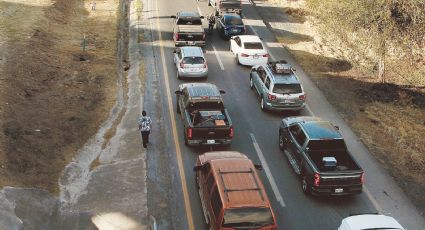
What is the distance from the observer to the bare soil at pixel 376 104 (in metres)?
19.8

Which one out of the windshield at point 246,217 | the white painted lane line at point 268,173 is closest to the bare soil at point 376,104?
the white painted lane line at point 268,173

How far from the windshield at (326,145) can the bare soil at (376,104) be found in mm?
2804

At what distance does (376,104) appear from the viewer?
2602 cm

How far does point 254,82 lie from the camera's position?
26.0m

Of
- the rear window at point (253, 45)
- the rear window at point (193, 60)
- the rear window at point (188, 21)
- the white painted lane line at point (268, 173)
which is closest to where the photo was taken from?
the white painted lane line at point (268, 173)

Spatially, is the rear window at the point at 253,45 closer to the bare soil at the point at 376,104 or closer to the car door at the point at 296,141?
the bare soil at the point at 376,104

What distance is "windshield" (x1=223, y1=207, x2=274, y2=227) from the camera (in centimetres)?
1341

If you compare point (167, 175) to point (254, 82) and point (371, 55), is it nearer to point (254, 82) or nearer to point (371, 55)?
point (254, 82)

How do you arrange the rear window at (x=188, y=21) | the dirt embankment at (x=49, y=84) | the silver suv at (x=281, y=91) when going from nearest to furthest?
the dirt embankment at (x=49, y=84) → the silver suv at (x=281, y=91) → the rear window at (x=188, y=21)

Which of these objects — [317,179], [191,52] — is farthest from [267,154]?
[191,52]

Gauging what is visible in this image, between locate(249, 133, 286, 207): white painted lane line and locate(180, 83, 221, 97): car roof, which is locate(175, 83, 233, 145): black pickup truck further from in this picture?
locate(249, 133, 286, 207): white painted lane line

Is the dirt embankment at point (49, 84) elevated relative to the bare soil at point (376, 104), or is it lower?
lower

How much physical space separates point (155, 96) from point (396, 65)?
14.9 metres

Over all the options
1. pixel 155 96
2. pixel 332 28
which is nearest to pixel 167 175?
pixel 155 96
